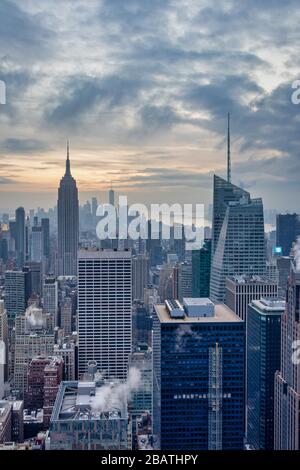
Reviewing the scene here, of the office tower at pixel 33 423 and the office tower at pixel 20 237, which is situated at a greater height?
the office tower at pixel 20 237

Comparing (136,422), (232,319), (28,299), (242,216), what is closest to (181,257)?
(232,319)

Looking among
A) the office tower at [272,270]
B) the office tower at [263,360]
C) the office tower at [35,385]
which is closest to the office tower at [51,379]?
the office tower at [35,385]

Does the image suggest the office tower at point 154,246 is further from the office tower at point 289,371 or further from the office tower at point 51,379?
the office tower at point 51,379

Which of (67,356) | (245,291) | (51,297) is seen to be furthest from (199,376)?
(51,297)

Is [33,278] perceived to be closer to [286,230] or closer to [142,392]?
[142,392]

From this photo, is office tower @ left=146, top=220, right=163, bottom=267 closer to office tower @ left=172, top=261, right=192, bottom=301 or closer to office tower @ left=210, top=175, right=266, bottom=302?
office tower @ left=172, top=261, right=192, bottom=301

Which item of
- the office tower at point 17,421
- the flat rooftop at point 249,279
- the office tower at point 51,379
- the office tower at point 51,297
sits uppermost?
the flat rooftop at point 249,279

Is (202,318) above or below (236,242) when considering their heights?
below

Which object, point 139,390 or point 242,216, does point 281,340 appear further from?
point 242,216
